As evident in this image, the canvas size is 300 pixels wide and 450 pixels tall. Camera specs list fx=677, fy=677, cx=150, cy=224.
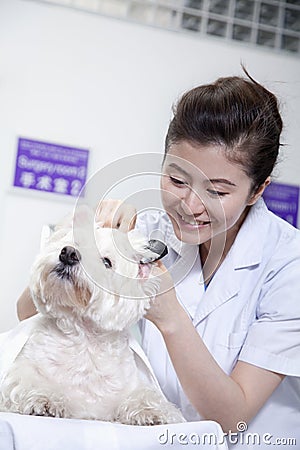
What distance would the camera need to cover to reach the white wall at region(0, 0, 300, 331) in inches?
→ 83.4

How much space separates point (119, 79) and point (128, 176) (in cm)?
135

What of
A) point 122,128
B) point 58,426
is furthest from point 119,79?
point 58,426

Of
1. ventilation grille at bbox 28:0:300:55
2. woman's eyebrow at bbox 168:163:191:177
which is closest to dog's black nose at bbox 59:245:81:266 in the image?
woman's eyebrow at bbox 168:163:191:177

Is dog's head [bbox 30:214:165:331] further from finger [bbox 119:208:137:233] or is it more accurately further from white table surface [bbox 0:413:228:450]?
white table surface [bbox 0:413:228:450]

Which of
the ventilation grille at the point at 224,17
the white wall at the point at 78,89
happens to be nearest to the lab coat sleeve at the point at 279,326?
the white wall at the point at 78,89

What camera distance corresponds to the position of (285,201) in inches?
95.6

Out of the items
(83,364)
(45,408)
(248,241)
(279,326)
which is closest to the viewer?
(45,408)

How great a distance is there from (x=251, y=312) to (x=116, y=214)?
32 cm

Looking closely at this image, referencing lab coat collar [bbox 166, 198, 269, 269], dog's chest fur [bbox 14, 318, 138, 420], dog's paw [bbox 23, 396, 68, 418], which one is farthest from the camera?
lab coat collar [bbox 166, 198, 269, 269]

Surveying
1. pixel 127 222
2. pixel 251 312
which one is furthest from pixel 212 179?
pixel 251 312

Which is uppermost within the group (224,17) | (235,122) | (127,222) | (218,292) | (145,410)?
(224,17)

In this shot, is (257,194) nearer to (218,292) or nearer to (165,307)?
(218,292)

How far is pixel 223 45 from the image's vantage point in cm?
238

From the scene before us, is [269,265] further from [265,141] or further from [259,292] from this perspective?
[265,141]
